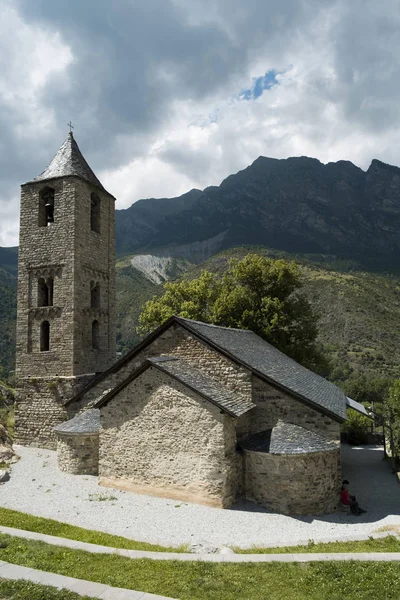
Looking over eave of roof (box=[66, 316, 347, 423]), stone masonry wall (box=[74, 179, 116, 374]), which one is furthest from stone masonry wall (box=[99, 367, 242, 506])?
stone masonry wall (box=[74, 179, 116, 374])

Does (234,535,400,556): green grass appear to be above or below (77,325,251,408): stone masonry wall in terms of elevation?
below

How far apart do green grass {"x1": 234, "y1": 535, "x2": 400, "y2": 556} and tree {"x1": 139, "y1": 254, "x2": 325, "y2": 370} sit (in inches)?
685

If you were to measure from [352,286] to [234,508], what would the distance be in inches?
2678

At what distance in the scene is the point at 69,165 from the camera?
21031 mm

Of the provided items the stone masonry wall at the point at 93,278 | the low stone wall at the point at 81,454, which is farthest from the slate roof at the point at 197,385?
the stone masonry wall at the point at 93,278

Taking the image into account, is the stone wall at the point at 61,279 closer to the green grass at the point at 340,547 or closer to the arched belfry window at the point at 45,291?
the arched belfry window at the point at 45,291

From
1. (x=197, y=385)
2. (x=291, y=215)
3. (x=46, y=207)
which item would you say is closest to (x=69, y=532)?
(x=197, y=385)

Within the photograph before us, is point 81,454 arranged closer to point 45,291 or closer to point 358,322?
point 45,291

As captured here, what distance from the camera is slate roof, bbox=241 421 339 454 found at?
1159cm

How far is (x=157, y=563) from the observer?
738 centimetres

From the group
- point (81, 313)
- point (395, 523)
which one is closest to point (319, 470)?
point (395, 523)

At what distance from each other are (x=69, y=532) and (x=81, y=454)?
5.98 meters

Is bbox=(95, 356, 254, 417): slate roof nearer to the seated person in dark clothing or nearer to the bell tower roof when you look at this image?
the seated person in dark clothing

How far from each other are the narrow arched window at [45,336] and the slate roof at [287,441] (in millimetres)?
11889
